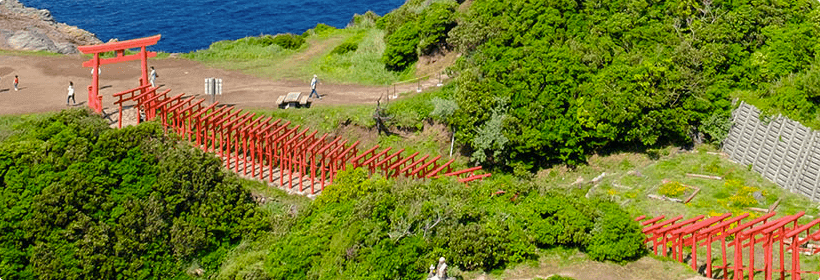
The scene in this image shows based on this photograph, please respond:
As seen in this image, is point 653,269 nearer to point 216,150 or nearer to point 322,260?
point 322,260

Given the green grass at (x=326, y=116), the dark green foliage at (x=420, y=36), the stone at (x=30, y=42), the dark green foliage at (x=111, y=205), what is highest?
the dark green foliage at (x=420, y=36)

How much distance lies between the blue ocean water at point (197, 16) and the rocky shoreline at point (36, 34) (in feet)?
45.9

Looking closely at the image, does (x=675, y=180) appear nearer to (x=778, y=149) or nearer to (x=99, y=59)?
(x=778, y=149)

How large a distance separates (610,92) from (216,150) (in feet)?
71.4

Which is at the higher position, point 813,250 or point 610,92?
point 610,92

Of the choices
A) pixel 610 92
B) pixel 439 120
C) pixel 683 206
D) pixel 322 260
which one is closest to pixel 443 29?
pixel 439 120

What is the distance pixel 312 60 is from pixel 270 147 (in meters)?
17.7

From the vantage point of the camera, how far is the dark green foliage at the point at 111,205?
45.0m

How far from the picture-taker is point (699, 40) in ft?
196

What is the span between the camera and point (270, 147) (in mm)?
55844

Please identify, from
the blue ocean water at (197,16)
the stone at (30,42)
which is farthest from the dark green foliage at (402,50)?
the blue ocean water at (197,16)

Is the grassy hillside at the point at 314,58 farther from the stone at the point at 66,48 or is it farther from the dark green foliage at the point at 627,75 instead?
the stone at the point at 66,48

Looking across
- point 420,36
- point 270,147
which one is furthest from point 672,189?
point 420,36

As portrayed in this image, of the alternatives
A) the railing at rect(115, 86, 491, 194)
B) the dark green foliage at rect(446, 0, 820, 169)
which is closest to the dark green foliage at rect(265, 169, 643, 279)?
the railing at rect(115, 86, 491, 194)
